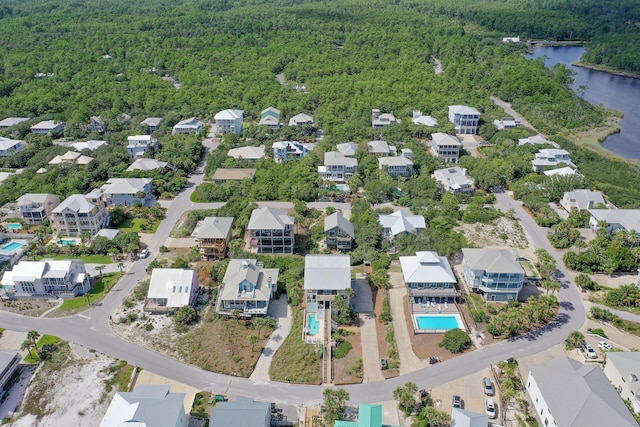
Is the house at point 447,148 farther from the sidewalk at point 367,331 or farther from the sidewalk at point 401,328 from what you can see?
the sidewalk at point 367,331

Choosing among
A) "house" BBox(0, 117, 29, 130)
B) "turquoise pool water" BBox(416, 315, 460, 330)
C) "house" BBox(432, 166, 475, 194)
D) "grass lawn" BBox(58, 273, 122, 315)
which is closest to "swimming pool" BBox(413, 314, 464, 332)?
"turquoise pool water" BBox(416, 315, 460, 330)

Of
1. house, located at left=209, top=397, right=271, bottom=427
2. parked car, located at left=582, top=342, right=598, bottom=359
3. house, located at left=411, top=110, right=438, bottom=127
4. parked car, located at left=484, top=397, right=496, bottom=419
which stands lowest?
parked car, located at left=582, top=342, right=598, bottom=359

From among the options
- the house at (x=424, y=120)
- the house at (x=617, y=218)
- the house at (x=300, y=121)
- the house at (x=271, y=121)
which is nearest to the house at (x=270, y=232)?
the house at (x=617, y=218)

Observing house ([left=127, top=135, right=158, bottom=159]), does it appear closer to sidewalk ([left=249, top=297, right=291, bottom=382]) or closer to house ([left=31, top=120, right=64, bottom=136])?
house ([left=31, top=120, right=64, bottom=136])

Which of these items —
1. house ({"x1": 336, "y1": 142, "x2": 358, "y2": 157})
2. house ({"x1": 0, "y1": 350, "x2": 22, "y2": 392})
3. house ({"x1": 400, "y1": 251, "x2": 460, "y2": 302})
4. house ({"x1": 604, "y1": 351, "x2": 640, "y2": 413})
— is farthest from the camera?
house ({"x1": 336, "y1": 142, "x2": 358, "y2": 157})

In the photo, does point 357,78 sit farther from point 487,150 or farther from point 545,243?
point 545,243
